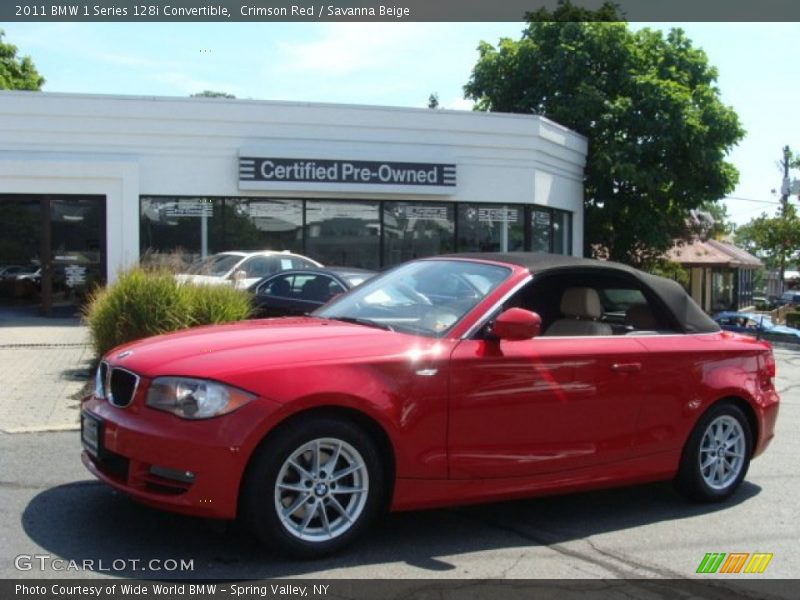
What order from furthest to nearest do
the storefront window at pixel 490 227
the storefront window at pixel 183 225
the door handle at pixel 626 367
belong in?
the storefront window at pixel 490 227 → the storefront window at pixel 183 225 → the door handle at pixel 626 367

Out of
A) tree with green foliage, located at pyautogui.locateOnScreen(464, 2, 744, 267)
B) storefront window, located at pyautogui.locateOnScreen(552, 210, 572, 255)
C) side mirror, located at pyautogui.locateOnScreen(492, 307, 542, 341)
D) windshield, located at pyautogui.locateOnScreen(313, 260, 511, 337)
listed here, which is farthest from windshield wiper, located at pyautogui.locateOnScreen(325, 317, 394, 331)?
tree with green foliage, located at pyautogui.locateOnScreen(464, 2, 744, 267)

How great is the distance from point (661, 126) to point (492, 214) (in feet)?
20.6

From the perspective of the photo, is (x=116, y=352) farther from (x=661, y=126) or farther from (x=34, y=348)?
(x=661, y=126)

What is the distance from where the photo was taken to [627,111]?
2383cm

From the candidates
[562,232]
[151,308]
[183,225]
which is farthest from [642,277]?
[562,232]

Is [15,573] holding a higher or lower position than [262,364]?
lower

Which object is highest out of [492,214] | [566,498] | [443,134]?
[443,134]

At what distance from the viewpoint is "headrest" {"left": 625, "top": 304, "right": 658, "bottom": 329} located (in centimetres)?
588

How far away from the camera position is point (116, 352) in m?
4.89

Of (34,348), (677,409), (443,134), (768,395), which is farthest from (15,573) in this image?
(443,134)

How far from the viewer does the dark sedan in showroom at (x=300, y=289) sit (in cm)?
1217

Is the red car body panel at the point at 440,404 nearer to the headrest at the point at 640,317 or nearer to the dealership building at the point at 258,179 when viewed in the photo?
the headrest at the point at 640,317

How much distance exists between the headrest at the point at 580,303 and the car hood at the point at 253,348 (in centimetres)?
135

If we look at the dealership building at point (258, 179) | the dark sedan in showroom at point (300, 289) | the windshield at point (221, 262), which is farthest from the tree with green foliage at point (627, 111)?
the dark sedan in showroom at point (300, 289)
